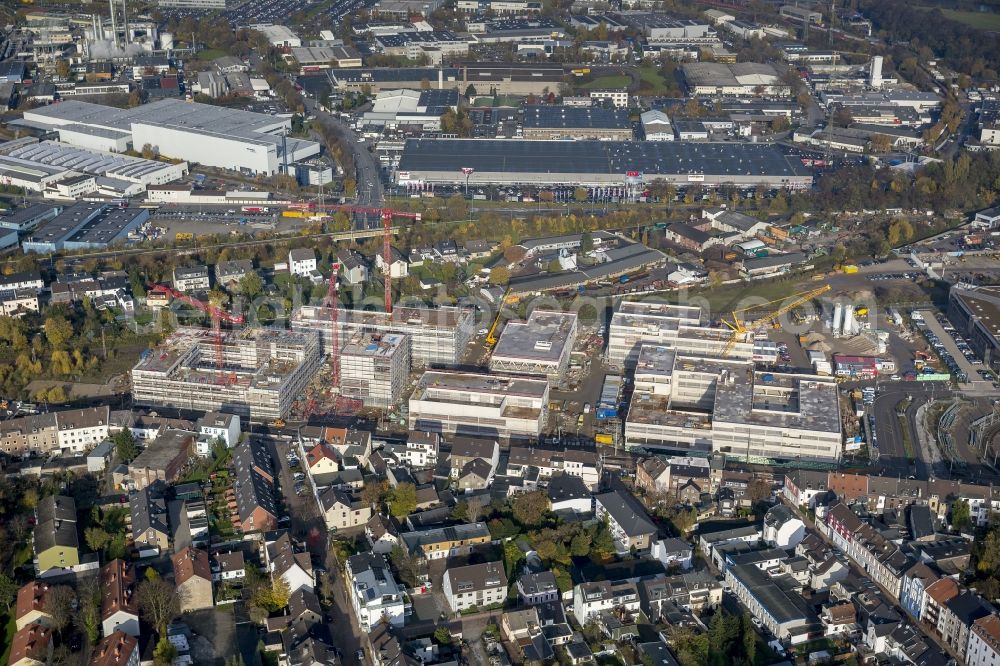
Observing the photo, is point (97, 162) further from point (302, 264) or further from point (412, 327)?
point (412, 327)

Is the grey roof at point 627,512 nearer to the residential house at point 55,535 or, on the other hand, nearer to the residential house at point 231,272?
the residential house at point 55,535

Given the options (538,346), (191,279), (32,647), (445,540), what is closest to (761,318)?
(538,346)

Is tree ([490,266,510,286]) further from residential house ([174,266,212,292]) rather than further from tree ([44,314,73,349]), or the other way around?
tree ([44,314,73,349])

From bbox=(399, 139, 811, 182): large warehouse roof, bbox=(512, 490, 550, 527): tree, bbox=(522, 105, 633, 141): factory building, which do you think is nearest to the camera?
bbox=(512, 490, 550, 527): tree

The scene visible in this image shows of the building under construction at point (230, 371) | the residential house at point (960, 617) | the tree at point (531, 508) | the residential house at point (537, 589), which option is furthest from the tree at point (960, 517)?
the building under construction at point (230, 371)

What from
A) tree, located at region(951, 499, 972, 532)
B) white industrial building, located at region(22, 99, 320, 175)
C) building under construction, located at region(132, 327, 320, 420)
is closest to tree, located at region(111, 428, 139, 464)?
building under construction, located at region(132, 327, 320, 420)
